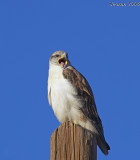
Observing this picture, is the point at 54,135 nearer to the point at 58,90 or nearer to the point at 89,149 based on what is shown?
the point at 89,149

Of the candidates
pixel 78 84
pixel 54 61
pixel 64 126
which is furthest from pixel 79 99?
pixel 64 126

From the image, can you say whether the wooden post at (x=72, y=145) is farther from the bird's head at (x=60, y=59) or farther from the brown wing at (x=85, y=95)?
the bird's head at (x=60, y=59)

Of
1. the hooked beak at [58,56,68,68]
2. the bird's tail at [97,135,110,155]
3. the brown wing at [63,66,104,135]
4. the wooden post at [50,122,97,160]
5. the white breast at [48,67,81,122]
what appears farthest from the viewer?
the hooked beak at [58,56,68,68]

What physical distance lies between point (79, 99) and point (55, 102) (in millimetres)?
447

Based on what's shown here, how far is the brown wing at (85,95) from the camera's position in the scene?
636cm

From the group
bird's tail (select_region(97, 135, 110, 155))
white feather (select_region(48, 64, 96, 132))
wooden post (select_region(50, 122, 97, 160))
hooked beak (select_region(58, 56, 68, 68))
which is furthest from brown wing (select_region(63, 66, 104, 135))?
wooden post (select_region(50, 122, 97, 160))

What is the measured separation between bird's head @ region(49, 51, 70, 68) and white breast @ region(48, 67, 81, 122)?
0.80 metres

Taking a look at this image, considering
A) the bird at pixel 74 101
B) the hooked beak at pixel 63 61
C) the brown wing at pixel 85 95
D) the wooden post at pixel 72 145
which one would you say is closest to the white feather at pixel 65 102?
the bird at pixel 74 101

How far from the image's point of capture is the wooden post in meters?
3.43

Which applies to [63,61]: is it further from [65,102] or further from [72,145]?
[72,145]

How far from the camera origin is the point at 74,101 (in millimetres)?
6234

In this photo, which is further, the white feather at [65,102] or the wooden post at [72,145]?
the white feather at [65,102]

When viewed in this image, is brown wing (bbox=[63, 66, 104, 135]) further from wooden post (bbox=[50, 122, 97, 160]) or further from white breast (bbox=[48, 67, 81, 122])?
wooden post (bbox=[50, 122, 97, 160])

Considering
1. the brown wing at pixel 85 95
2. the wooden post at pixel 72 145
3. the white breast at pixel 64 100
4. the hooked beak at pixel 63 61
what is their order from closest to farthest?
the wooden post at pixel 72 145
the white breast at pixel 64 100
the brown wing at pixel 85 95
the hooked beak at pixel 63 61
